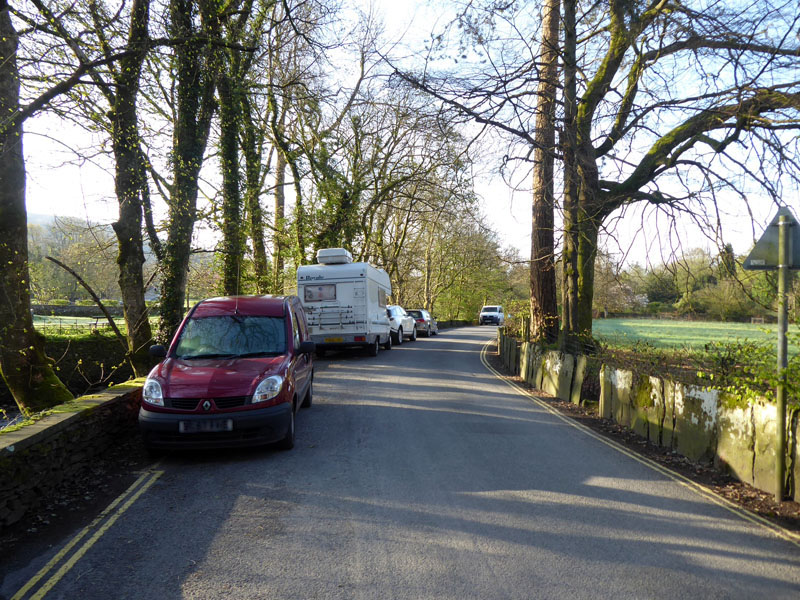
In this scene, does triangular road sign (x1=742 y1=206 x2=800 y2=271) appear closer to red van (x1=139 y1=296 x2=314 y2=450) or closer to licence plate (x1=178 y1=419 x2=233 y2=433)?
red van (x1=139 y1=296 x2=314 y2=450)

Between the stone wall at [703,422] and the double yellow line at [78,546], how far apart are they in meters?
6.14

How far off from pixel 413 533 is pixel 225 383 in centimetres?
304

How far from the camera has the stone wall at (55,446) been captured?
4512 mm

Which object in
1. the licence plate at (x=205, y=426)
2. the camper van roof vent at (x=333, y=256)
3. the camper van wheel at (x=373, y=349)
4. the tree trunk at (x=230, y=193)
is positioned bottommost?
the camper van wheel at (x=373, y=349)

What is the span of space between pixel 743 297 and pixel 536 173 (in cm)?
602

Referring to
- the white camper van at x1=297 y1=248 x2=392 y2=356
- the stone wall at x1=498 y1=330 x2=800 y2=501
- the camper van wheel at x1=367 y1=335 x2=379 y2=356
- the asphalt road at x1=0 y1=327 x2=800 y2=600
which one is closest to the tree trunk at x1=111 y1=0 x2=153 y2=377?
the asphalt road at x1=0 y1=327 x2=800 y2=600

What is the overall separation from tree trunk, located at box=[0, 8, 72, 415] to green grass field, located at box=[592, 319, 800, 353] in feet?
33.2

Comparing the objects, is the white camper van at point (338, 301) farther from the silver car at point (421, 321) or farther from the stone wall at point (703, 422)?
the silver car at point (421, 321)

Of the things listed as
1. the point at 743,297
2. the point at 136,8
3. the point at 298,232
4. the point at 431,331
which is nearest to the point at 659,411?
the point at 743,297

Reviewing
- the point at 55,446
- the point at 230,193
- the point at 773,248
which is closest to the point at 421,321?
the point at 230,193

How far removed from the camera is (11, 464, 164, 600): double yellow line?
3428 mm

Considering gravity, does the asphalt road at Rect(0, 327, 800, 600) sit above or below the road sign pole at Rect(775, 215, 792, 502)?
below

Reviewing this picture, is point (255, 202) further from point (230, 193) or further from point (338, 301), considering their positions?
point (338, 301)

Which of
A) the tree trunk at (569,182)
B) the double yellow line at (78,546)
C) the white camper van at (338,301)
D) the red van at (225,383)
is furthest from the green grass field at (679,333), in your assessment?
the white camper van at (338,301)
